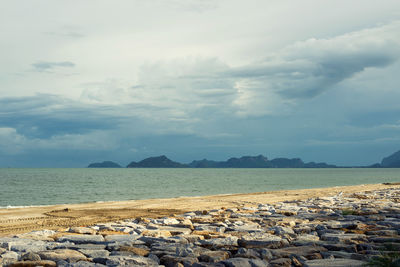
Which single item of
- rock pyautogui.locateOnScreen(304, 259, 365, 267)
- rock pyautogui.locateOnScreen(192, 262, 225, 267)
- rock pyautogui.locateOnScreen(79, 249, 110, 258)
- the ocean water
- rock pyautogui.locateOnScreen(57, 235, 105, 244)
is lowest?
the ocean water

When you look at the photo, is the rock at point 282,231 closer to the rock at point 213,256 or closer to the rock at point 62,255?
the rock at point 213,256

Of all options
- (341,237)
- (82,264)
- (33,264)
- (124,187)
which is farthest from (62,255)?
(124,187)

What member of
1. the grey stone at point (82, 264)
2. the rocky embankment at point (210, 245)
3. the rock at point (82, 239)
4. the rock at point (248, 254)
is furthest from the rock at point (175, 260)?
the rock at point (82, 239)

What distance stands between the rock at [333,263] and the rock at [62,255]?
105 inches

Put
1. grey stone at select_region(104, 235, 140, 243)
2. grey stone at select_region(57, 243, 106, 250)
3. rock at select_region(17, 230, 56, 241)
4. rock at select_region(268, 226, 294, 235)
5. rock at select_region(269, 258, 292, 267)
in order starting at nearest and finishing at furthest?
rock at select_region(269, 258, 292, 267)
grey stone at select_region(57, 243, 106, 250)
grey stone at select_region(104, 235, 140, 243)
rock at select_region(17, 230, 56, 241)
rock at select_region(268, 226, 294, 235)

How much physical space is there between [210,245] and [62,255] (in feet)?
6.55

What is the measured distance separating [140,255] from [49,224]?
6.16 meters

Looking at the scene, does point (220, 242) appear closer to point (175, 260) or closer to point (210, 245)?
point (210, 245)

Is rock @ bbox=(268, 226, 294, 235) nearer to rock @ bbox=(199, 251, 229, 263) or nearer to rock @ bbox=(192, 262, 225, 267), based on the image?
rock @ bbox=(199, 251, 229, 263)

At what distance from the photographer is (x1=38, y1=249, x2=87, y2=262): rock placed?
480cm

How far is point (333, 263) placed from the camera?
450cm

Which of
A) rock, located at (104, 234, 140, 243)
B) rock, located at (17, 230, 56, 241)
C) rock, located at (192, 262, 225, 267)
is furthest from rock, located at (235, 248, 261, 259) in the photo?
rock, located at (17, 230, 56, 241)

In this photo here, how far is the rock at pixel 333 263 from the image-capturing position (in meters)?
4.44

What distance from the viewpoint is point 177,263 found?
179 inches
